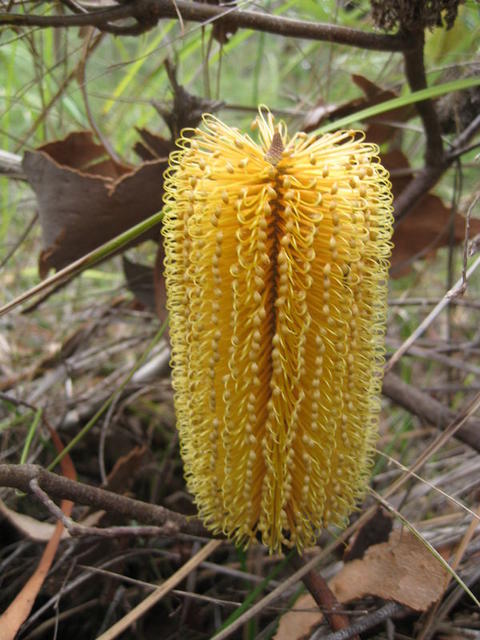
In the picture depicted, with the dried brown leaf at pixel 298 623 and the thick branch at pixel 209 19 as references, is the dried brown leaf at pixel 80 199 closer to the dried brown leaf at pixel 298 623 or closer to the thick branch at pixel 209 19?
the thick branch at pixel 209 19

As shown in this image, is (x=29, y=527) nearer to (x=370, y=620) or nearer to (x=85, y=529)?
(x=85, y=529)

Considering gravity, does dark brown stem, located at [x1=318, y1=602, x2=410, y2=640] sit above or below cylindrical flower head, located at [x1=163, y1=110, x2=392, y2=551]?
below

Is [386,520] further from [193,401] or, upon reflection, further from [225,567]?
[193,401]

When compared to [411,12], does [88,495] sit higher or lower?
lower

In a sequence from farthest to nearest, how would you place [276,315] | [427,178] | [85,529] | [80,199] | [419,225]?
[419,225], [427,178], [80,199], [276,315], [85,529]

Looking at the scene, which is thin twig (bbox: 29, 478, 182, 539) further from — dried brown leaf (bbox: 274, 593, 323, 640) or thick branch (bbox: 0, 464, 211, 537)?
dried brown leaf (bbox: 274, 593, 323, 640)

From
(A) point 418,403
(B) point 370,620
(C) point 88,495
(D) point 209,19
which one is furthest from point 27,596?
(D) point 209,19

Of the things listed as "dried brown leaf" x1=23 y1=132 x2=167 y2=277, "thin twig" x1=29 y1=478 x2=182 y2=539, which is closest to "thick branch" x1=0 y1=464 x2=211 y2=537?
"thin twig" x1=29 y1=478 x2=182 y2=539
